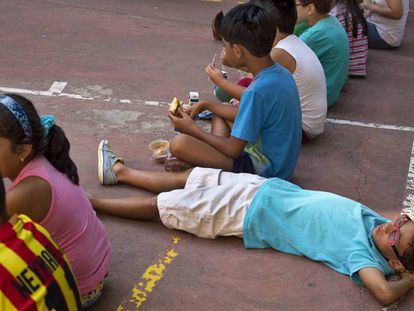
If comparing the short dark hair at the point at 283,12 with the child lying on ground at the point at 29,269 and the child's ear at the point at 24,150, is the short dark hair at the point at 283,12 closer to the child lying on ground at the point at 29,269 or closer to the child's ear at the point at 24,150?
the child's ear at the point at 24,150

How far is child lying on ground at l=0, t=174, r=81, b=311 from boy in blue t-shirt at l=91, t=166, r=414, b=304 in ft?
4.47

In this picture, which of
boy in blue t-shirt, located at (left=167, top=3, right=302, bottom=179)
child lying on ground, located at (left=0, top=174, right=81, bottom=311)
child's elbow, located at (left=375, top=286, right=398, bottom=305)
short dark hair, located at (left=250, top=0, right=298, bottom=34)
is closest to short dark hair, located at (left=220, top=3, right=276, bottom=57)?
boy in blue t-shirt, located at (left=167, top=3, right=302, bottom=179)

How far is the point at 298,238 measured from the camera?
3.43 metres

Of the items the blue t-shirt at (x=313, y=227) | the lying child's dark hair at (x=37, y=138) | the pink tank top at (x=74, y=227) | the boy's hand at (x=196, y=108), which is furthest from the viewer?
the boy's hand at (x=196, y=108)

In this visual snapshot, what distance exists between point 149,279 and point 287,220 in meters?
0.79

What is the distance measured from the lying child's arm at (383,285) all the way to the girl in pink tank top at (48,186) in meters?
1.27

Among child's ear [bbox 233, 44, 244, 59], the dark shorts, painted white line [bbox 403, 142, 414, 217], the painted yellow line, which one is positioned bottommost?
painted white line [bbox 403, 142, 414, 217]

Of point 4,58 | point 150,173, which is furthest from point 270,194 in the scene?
point 4,58

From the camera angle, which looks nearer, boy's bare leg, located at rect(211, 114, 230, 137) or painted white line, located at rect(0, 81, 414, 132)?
boy's bare leg, located at rect(211, 114, 230, 137)

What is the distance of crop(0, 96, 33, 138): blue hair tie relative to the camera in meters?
2.63

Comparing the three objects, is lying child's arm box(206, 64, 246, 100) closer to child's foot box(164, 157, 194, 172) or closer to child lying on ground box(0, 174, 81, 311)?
child's foot box(164, 157, 194, 172)

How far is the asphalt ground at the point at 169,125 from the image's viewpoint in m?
3.23

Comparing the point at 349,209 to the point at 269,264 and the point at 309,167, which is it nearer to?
the point at 269,264

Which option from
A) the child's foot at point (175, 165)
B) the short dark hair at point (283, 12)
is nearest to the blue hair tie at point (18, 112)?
the child's foot at point (175, 165)
